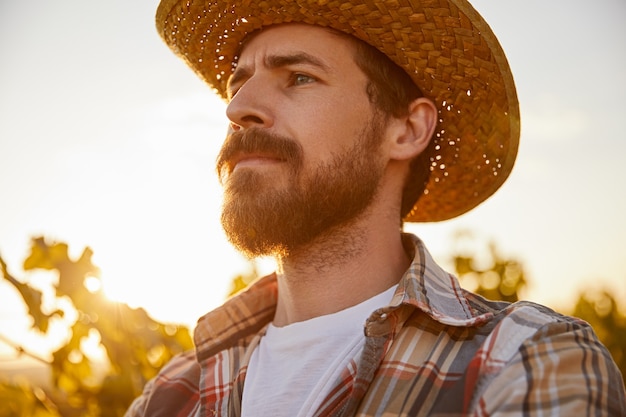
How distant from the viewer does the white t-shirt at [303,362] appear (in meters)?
1.98

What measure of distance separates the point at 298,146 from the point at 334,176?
19 centimetres

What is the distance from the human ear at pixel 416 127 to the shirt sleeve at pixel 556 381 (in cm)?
117

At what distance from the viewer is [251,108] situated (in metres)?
2.36

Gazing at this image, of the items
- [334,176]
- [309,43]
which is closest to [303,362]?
[334,176]

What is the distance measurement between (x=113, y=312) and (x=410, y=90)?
1.64 m

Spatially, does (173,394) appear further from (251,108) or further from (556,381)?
(556,381)

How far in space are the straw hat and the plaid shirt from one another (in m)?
0.64

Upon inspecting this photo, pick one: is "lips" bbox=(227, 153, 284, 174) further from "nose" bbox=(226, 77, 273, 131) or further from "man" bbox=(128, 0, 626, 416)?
"nose" bbox=(226, 77, 273, 131)

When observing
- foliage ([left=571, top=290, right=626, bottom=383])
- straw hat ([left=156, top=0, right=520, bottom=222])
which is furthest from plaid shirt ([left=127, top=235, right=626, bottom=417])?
foliage ([left=571, top=290, right=626, bottom=383])

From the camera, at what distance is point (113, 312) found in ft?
8.69

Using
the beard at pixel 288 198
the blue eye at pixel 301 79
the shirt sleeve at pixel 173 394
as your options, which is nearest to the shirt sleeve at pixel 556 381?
the beard at pixel 288 198

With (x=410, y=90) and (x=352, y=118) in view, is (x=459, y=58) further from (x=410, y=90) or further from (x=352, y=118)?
(x=352, y=118)

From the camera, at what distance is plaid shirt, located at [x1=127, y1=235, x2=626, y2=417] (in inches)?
57.1

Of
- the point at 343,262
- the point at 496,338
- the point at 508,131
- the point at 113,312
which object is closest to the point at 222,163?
the point at 343,262
